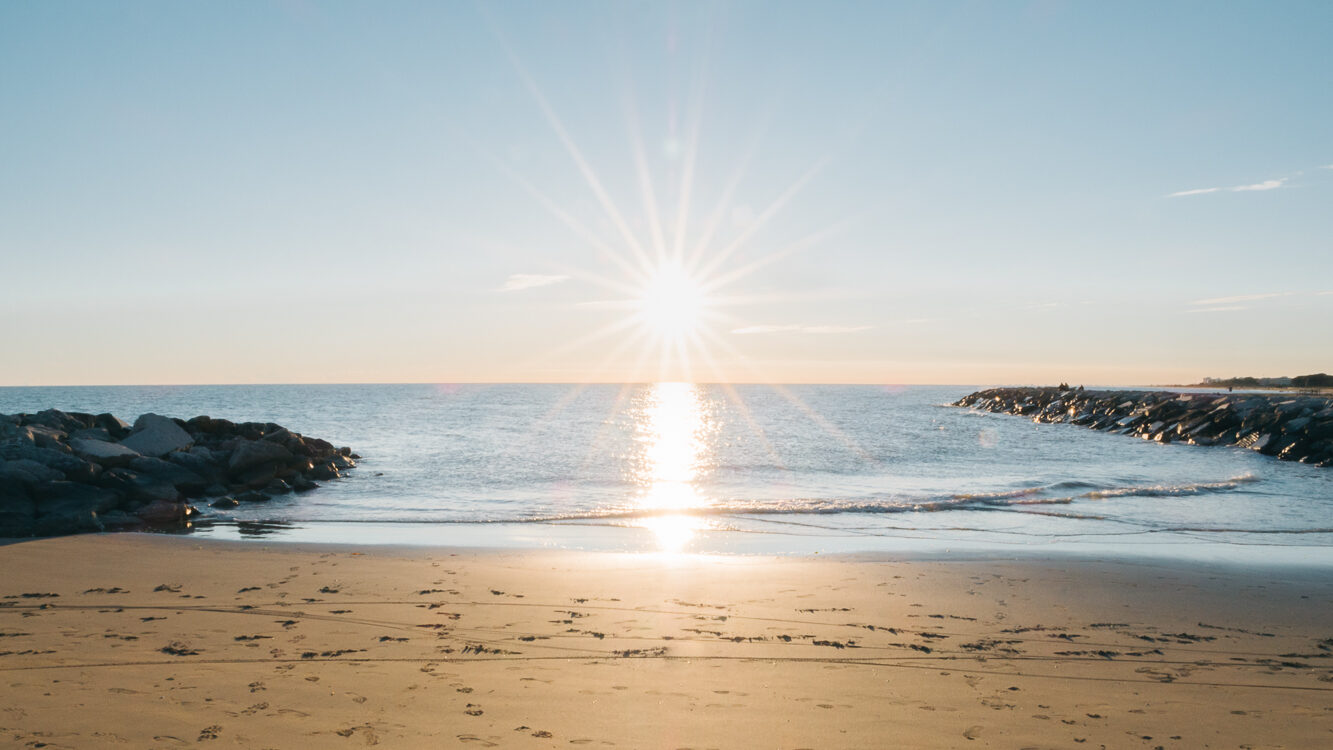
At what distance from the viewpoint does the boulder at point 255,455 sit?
2147cm

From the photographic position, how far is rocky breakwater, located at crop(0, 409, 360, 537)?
14.8 m

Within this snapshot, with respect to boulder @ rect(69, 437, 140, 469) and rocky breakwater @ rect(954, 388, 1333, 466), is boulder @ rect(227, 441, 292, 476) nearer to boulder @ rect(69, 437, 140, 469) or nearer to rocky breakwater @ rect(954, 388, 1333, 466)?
boulder @ rect(69, 437, 140, 469)

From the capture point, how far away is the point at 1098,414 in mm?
51969

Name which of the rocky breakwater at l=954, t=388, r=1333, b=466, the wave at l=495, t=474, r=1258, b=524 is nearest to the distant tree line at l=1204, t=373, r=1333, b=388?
the rocky breakwater at l=954, t=388, r=1333, b=466

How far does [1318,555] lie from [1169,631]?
7048 millimetres

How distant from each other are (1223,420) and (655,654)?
4010cm

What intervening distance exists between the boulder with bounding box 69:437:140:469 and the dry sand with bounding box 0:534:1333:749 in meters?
8.49

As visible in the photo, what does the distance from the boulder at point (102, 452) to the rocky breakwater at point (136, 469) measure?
0.07 ft

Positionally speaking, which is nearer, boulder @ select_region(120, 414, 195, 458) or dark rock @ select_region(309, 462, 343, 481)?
boulder @ select_region(120, 414, 195, 458)

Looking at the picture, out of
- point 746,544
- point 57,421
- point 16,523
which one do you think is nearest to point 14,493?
point 16,523

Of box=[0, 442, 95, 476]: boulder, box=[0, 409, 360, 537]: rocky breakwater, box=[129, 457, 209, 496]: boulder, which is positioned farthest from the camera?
box=[129, 457, 209, 496]: boulder

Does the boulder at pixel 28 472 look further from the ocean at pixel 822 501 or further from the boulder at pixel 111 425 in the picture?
the boulder at pixel 111 425

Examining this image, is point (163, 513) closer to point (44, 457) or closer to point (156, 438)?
point (44, 457)

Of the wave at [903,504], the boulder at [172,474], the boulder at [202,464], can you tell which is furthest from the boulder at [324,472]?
the wave at [903,504]
